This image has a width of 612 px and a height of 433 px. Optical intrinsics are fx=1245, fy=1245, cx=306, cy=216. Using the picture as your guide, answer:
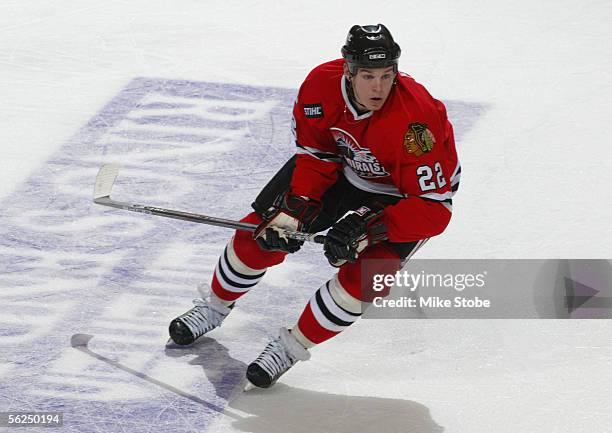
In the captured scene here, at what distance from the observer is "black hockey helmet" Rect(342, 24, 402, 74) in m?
3.57

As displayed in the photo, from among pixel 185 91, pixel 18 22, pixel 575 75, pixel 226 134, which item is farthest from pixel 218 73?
pixel 575 75

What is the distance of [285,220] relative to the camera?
3.78 m

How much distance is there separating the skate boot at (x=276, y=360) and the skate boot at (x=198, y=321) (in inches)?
11.4

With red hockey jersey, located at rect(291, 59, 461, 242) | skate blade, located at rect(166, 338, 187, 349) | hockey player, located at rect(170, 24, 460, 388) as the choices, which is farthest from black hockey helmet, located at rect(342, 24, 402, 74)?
skate blade, located at rect(166, 338, 187, 349)

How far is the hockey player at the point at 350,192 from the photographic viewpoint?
361 centimetres

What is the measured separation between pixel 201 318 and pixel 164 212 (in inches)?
14.9

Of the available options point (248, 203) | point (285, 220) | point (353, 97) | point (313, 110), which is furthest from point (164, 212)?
point (248, 203)

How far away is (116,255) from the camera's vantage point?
180 inches

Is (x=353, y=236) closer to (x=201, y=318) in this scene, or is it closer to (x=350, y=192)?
(x=350, y=192)

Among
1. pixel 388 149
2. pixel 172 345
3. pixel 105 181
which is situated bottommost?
pixel 172 345

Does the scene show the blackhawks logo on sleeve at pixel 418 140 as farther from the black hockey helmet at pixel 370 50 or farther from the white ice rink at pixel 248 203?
the white ice rink at pixel 248 203

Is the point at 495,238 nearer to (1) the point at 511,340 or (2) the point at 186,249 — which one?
(1) the point at 511,340

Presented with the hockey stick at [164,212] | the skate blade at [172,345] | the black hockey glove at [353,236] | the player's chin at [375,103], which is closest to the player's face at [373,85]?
the player's chin at [375,103]

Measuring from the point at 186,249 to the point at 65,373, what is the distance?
0.94 meters
